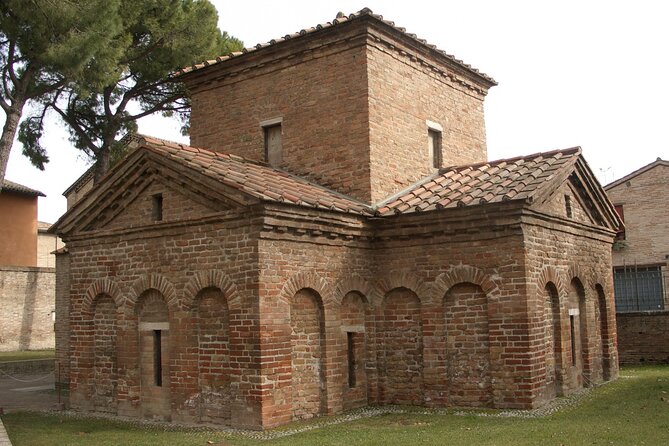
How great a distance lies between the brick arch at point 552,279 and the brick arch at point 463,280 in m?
0.83

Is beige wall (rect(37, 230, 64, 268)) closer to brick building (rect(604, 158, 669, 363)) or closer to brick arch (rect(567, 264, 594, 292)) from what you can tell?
brick building (rect(604, 158, 669, 363))

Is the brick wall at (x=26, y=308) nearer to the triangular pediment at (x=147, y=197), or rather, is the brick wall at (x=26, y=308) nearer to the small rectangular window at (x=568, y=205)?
the triangular pediment at (x=147, y=197)

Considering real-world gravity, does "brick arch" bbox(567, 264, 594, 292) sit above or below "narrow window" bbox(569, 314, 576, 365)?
above

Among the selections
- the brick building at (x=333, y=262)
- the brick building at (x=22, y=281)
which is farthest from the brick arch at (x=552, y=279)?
the brick building at (x=22, y=281)

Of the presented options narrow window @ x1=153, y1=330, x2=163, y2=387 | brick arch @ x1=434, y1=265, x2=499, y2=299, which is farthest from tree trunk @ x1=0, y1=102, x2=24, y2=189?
brick arch @ x1=434, y1=265, x2=499, y2=299

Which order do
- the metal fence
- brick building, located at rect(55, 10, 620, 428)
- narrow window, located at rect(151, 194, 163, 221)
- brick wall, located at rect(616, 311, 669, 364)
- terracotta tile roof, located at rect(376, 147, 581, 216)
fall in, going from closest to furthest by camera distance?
1. brick building, located at rect(55, 10, 620, 428)
2. terracotta tile roof, located at rect(376, 147, 581, 216)
3. narrow window, located at rect(151, 194, 163, 221)
4. brick wall, located at rect(616, 311, 669, 364)
5. the metal fence

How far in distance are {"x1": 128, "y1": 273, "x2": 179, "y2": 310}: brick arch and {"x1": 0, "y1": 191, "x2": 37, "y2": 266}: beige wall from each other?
2432 centimetres

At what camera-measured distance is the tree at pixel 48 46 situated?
50.9ft

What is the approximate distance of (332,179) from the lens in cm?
1259

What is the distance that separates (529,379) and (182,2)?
49.1ft

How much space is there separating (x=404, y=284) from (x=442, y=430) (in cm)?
291

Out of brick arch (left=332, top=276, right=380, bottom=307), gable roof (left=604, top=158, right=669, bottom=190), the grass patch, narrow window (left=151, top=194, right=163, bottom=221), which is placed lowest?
the grass patch

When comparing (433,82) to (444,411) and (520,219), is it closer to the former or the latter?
(520,219)

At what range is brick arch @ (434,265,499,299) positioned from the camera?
1055 centimetres
